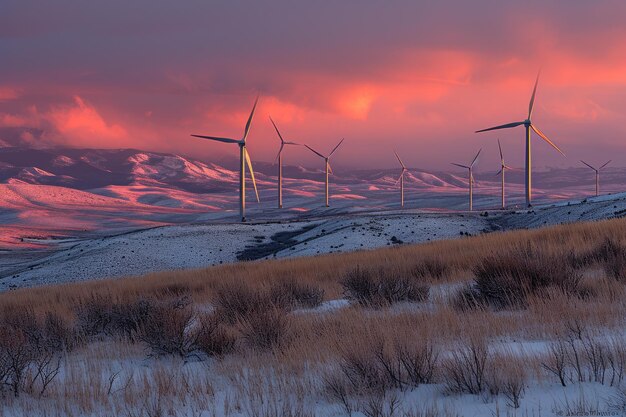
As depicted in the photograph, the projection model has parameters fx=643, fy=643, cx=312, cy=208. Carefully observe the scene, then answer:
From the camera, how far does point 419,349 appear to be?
21.6 ft

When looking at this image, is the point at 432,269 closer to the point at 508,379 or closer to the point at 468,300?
the point at 468,300

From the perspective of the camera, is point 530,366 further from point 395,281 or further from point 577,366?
point 395,281

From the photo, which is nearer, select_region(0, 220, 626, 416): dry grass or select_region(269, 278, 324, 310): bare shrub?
select_region(0, 220, 626, 416): dry grass

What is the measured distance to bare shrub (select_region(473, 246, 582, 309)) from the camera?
9.87m

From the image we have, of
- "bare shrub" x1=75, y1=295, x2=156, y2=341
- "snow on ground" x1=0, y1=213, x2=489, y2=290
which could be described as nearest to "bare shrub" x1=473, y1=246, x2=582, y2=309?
"bare shrub" x1=75, y1=295, x2=156, y2=341

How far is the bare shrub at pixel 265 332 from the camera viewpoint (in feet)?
27.4

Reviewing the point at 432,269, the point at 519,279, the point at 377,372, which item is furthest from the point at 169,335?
the point at 432,269

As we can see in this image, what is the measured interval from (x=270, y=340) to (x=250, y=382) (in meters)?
1.73

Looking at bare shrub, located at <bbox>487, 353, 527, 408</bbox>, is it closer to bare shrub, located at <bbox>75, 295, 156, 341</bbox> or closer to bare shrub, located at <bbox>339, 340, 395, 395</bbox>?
bare shrub, located at <bbox>339, 340, 395, 395</bbox>

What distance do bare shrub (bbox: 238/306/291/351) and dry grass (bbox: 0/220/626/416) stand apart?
0.02 m

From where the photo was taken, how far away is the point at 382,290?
11578 millimetres

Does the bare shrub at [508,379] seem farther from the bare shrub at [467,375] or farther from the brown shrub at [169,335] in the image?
the brown shrub at [169,335]

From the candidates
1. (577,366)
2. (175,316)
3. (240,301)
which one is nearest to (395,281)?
(240,301)

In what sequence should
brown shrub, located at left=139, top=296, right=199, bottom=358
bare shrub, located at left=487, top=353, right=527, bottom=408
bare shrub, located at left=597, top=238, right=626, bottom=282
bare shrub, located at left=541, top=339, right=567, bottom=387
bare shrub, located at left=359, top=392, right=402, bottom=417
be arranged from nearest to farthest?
1. bare shrub, located at left=359, top=392, right=402, bottom=417
2. bare shrub, located at left=487, top=353, right=527, bottom=408
3. bare shrub, located at left=541, top=339, right=567, bottom=387
4. brown shrub, located at left=139, top=296, right=199, bottom=358
5. bare shrub, located at left=597, top=238, right=626, bottom=282
